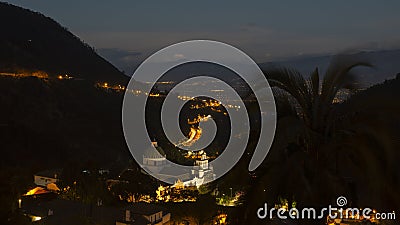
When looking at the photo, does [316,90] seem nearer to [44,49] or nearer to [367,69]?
[367,69]

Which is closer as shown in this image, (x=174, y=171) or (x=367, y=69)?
(x=367, y=69)

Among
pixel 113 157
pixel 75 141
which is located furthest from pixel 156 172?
pixel 75 141

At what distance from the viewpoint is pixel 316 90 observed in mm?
3582

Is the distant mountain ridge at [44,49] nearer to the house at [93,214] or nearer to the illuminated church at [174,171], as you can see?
the illuminated church at [174,171]

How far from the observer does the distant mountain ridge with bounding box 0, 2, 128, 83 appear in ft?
181

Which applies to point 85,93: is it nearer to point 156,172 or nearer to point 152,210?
point 156,172

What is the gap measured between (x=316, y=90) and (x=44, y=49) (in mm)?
63026

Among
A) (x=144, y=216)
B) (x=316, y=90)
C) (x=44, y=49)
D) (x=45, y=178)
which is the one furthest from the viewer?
(x=44, y=49)

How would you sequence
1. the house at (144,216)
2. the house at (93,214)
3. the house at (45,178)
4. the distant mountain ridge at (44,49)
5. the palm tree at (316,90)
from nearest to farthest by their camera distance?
the palm tree at (316,90) → the house at (93,214) → the house at (144,216) → the house at (45,178) → the distant mountain ridge at (44,49)

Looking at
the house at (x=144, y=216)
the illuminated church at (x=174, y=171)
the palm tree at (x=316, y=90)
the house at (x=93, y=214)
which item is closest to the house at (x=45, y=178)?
the illuminated church at (x=174, y=171)

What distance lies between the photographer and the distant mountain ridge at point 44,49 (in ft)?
181

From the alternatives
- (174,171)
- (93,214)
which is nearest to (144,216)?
(93,214)

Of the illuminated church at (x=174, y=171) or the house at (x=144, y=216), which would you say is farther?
the illuminated church at (x=174, y=171)

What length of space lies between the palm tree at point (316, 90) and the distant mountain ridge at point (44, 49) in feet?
166
